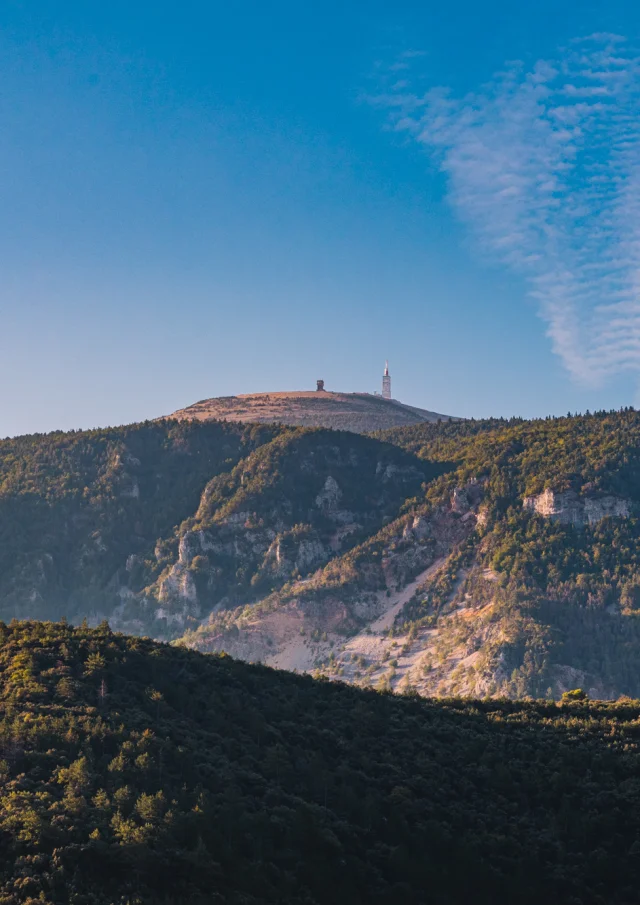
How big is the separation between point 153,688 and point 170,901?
29289 mm

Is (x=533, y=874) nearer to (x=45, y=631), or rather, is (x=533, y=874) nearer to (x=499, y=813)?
(x=499, y=813)

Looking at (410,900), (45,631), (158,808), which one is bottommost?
(410,900)

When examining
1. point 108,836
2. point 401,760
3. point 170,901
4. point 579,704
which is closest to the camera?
point 170,901

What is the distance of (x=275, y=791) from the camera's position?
3150 inches

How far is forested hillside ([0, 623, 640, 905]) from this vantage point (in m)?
68.6

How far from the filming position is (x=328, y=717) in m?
97.9

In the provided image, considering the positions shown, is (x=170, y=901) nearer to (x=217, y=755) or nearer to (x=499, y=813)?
(x=217, y=755)

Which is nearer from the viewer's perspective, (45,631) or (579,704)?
(45,631)

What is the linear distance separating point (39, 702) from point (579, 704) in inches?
2023

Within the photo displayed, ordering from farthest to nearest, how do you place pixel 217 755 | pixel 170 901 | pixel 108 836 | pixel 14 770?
1. pixel 217 755
2. pixel 14 770
3. pixel 108 836
4. pixel 170 901

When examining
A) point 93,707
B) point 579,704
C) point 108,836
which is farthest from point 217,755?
point 579,704

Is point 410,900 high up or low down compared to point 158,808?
down

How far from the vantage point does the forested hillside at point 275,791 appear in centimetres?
6856

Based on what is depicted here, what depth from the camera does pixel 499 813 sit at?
278 feet
